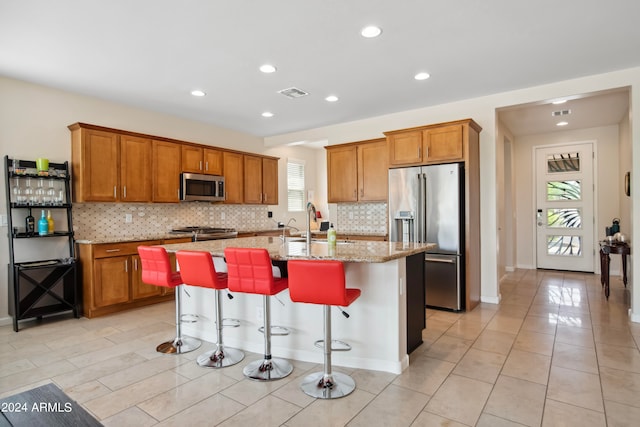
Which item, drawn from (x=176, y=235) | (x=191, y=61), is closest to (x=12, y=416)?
(x=191, y=61)

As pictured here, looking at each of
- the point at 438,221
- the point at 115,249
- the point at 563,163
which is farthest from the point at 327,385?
the point at 563,163

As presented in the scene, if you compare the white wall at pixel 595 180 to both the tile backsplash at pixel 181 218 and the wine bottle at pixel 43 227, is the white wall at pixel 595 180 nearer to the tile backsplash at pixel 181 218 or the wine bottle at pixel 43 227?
the tile backsplash at pixel 181 218

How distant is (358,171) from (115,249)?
11.5ft

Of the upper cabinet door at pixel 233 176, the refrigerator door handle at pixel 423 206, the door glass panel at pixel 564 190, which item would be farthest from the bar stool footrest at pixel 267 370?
the door glass panel at pixel 564 190

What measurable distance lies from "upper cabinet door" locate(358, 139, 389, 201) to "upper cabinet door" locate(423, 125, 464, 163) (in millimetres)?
910

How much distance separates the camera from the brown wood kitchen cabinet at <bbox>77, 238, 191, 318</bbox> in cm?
416

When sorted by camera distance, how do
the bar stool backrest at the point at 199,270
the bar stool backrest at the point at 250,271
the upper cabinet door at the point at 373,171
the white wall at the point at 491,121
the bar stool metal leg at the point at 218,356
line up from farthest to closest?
the upper cabinet door at the point at 373,171 < the white wall at the point at 491,121 < the bar stool metal leg at the point at 218,356 < the bar stool backrest at the point at 199,270 < the bar stool backrest at the point at 250,271

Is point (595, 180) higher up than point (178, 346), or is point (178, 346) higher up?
point (595, 180)

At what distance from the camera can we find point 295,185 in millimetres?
8188

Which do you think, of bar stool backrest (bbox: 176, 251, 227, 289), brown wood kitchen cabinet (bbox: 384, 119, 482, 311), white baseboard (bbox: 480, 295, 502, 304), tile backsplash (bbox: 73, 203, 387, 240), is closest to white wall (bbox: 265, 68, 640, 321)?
white baseboard (bbox: 480, 295, 502, 304)

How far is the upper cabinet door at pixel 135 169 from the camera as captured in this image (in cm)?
464

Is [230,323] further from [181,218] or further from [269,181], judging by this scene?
[269,181]

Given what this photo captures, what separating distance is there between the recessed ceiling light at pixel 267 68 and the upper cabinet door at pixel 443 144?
6.67 feet

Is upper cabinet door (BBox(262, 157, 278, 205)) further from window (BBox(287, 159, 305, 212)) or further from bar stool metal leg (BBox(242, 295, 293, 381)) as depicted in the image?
bar stool metal leg (BBox(242, 295, 293, 381))
